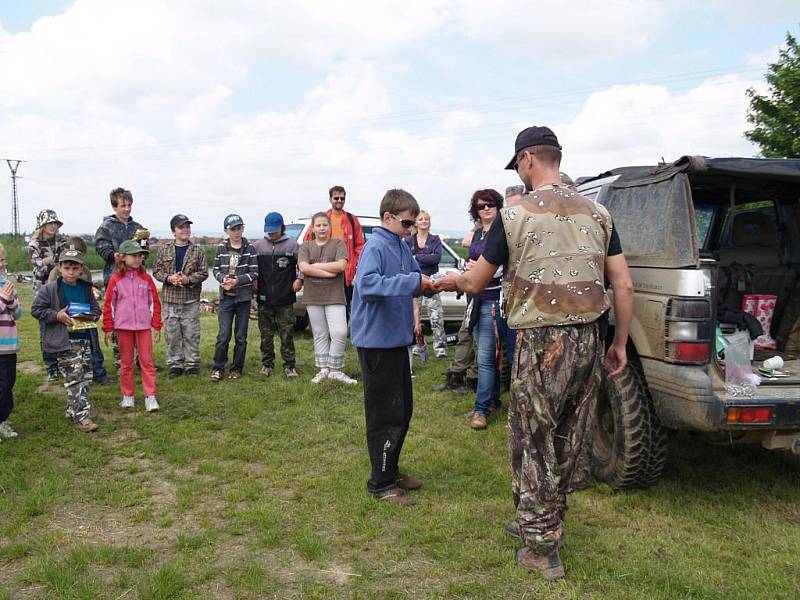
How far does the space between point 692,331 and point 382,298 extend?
1.82m

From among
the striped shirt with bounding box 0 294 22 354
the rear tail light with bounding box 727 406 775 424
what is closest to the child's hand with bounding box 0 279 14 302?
the striped shirt with bounding box 0 294 22 354

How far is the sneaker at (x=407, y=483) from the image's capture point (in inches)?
180

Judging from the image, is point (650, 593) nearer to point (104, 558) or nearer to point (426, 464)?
point (426, 464)

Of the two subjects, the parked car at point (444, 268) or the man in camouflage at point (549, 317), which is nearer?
the man in camouflage at point (549, 317)

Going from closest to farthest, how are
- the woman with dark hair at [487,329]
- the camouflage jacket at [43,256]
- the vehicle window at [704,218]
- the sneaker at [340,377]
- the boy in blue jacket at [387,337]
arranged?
the boy in blue jacket at [387,337] → the vehicle window at [704,218] → the woman with dark hair at [487,329] → the camouflage jacket at [43,256] → the sneaker at [340,377]

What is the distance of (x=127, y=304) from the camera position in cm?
658

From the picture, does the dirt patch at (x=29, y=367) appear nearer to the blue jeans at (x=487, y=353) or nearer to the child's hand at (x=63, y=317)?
the child's hand at (x=63, y=317)

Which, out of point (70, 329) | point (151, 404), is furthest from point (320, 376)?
point (70, 329)

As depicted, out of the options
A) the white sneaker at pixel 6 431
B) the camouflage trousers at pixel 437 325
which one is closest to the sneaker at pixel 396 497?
the white sneaker at pixel 6 431

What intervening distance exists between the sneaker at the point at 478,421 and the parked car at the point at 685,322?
1.36 metres

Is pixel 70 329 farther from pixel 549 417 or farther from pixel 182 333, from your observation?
pixel 549 417

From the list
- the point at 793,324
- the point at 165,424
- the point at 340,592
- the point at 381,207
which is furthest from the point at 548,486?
the point at 165,424

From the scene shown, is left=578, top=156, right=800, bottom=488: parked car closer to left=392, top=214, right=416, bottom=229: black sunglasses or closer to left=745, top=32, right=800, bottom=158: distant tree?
left=392, top=214, right=416, bottom=229: black sunglasses

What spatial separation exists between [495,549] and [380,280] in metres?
1.66
